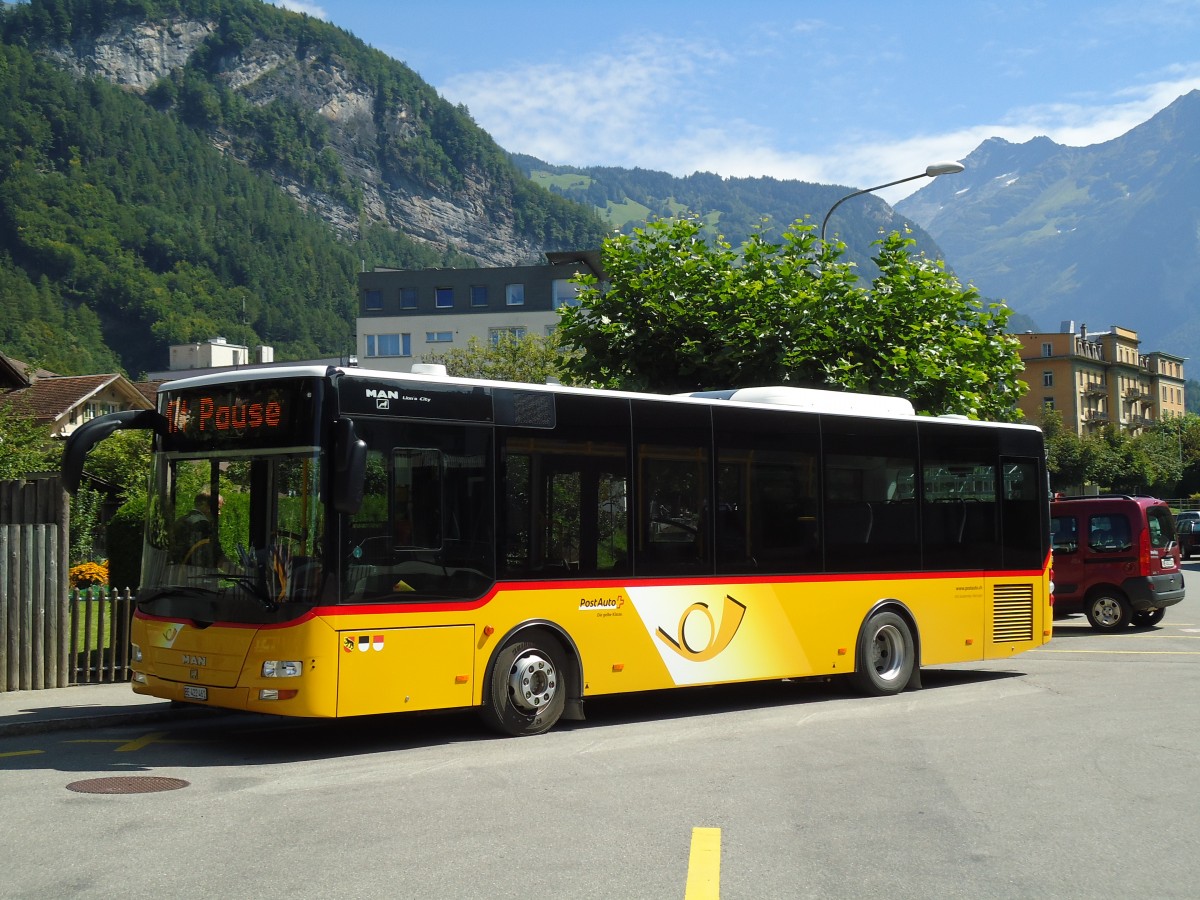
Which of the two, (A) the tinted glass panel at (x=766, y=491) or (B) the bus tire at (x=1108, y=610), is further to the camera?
(B) the bus tire at (x=1108, y=610)

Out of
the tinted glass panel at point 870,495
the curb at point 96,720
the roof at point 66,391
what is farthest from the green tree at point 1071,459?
the curb at point 96,720

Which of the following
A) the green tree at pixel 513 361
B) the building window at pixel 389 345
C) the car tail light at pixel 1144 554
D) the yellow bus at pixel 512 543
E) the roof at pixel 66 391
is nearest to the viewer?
the yellow bus at pixel 512 543

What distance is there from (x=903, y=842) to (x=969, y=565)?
8.68 meters

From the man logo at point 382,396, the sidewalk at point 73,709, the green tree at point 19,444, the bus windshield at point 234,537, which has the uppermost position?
the green tree at point 19,444

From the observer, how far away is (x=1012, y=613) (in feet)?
51.9

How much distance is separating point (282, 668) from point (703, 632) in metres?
4.29

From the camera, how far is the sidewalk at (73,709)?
1120 cm

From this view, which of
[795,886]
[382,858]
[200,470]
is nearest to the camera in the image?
[795,886]

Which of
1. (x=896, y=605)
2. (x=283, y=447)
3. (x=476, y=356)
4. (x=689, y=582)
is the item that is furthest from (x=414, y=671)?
(x=476, y=356)

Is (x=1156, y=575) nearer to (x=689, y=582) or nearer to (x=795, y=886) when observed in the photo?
(x=689, y=582)

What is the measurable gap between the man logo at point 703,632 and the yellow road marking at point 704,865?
4.90m

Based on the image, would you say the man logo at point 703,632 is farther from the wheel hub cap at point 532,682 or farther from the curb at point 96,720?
the curb at point 96,720

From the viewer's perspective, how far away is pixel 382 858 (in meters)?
6.73

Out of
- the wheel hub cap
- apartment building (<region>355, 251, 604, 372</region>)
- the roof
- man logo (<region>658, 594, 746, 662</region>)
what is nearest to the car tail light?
man logo (<region>658, 594, 746, 662</region>)
